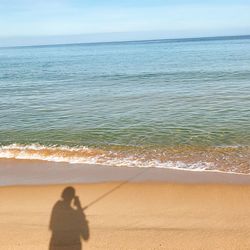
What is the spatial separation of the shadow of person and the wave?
3.16 meters

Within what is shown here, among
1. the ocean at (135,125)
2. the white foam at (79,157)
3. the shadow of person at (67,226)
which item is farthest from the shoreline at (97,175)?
the shadow of person at (67,226)

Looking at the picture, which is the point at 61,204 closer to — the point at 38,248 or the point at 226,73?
the point at 38,248

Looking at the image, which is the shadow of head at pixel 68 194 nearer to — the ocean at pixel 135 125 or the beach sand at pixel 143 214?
the beach sand at pixel 143 214

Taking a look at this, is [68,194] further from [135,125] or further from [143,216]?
[135,125]

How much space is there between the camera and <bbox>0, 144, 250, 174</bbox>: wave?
10.0 metres

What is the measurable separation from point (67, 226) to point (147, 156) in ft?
16.1

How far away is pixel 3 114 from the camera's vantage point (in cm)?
1828

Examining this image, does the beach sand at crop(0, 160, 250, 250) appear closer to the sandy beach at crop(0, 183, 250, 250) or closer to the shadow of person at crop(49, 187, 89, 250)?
the sandy beach at crop(0, 183, 250, 250)

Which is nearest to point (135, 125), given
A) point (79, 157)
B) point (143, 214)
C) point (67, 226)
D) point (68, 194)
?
point (79, 157)

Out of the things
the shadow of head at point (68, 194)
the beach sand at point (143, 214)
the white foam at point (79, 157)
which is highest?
the beach sand at point (143, 214)

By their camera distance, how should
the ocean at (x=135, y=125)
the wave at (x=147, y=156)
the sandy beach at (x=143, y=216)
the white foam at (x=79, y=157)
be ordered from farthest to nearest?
the ocean at (x=135, y=125) → the white foam at (x=79, y=157) → the wave at (x=147, y=156) → the sandy beach at (x=143, y=216)

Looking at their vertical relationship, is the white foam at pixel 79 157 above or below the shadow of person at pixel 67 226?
below

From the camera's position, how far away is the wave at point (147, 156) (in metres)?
10.0

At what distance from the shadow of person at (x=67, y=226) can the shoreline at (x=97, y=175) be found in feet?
5.02
